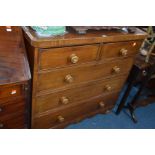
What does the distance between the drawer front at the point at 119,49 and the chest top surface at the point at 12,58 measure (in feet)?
1.88

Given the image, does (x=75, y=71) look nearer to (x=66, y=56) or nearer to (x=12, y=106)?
(x=66, y=56)

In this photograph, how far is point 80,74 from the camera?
128cm

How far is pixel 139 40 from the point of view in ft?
4.62

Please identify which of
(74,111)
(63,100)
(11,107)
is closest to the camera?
(11,107)

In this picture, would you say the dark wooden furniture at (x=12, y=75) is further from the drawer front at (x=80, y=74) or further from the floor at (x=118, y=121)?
the floor at (x=118, y=121)

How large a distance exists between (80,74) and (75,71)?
0.07 metres

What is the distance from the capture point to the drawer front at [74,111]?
1401 mm

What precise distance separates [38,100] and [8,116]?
0.23 m

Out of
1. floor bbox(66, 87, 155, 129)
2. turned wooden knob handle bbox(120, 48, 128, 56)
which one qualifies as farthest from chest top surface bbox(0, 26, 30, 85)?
floor bbox(66, 87, 155, 129)

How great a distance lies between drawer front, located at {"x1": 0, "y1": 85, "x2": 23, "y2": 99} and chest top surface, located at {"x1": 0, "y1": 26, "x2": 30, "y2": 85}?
0.06 metres

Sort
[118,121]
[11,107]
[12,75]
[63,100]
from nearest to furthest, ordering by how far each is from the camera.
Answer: [12,75]
[11,107]
[63,100]
[118,121]

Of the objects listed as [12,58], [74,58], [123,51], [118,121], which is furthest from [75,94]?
[118,121]

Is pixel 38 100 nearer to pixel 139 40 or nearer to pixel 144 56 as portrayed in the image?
pixel 139 40

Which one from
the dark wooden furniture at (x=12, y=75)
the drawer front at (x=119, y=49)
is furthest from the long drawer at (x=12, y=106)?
the drawer front at (x=119, y=49)
